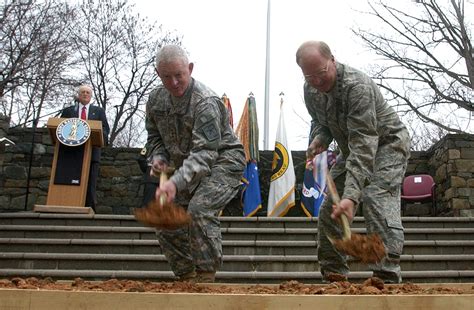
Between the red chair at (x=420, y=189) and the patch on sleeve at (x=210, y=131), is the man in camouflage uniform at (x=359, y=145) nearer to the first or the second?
the patch on sleeve at (x=210, y=131)

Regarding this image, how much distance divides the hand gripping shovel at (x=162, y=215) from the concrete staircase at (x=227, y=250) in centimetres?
325

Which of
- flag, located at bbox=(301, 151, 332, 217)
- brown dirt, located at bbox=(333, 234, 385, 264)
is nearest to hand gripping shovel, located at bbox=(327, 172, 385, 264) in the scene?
brown dirt, located at bbox=(333, 234, 385, 264)

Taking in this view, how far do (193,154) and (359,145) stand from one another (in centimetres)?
102

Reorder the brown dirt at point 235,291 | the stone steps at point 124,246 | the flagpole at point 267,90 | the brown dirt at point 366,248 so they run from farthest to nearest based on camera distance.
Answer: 1. the flagpole at point 267,90
2. the stone steps at point 124,246
3. the brown dirt at point 366,248
4. the brown dirt at point 235,291

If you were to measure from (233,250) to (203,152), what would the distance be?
152 inches

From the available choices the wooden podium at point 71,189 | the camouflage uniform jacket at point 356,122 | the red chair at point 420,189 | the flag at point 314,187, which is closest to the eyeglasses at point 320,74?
the camouflage uniform jacket at point 356,122

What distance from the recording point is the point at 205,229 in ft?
13.3

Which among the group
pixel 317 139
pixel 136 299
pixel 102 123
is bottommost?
pixel 136 299

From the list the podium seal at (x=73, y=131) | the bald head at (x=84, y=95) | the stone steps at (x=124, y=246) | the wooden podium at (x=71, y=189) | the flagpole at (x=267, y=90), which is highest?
the flagpole at (x=267, y=90)

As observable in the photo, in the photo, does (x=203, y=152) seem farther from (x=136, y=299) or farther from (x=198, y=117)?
(x=136, y=299)

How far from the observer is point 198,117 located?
4.13 meters

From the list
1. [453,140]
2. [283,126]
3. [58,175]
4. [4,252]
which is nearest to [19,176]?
[58,175]

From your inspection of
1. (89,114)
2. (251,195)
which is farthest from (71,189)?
(251,195)

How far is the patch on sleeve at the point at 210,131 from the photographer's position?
4055 mm
